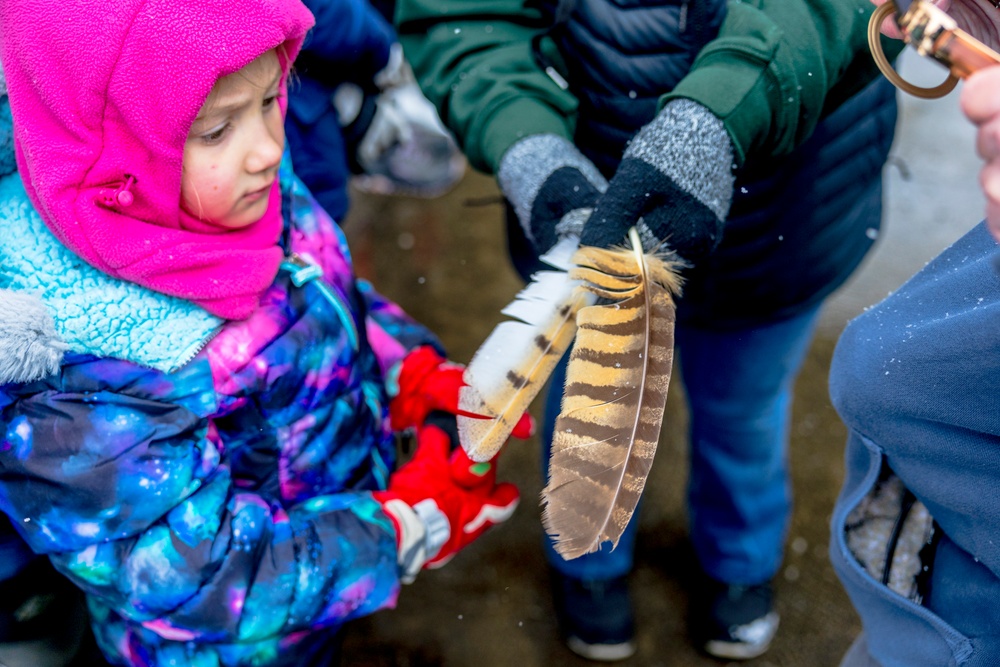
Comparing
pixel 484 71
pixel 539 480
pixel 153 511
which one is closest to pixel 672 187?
pixel 484 71

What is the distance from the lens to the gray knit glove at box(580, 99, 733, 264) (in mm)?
1356

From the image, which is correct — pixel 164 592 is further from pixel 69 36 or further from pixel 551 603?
pixel 551 603

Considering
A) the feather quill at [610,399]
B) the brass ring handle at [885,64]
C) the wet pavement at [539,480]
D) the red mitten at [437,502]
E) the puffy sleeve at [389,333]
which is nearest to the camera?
the brass ring handle at [885,64]

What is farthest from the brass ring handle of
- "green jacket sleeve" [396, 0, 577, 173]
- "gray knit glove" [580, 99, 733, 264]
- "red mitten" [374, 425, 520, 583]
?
"red mitten" [374, 425, 520, 583]

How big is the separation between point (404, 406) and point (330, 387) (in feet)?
1.05

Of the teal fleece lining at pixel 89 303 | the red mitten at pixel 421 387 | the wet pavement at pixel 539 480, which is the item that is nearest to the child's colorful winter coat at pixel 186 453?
the teal fleece lining at pixel 89 303

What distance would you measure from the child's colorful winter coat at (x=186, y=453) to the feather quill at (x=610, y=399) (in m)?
0.40

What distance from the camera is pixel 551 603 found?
2383mm

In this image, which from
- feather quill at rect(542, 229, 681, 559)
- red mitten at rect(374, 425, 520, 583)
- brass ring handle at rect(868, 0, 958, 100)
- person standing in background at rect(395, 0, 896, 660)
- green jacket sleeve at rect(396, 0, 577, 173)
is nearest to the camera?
brass ring handle at rect(868, 0, 958, 100)

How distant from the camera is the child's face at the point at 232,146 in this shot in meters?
1.28

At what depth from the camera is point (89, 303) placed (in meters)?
1.26

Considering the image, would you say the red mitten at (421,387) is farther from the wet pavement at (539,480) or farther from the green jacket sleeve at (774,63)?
the green jacket sleeve at (774,63)

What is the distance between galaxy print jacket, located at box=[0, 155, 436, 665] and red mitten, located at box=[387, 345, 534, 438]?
196mm

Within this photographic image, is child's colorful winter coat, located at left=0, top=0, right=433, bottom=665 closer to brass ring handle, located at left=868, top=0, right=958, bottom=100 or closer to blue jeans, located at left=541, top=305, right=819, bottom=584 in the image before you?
blue jeans, located at left=541, top=305, right=819, bottom=584
